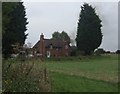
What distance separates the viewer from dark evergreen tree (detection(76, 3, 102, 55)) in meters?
72.2

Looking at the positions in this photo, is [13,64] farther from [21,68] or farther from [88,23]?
[88,23]

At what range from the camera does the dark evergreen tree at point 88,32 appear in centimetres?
7219

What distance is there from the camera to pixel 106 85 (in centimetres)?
1861

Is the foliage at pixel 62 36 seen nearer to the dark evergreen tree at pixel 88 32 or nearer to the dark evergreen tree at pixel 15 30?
the dark evergreen tree at pixel 88 32

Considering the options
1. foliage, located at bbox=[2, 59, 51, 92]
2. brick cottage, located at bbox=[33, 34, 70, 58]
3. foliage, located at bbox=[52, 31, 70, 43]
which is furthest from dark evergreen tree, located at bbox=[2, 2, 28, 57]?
foliage, located at bbox=[52, 31, 70, 43]

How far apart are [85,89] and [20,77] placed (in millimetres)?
5725

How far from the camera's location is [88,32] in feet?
240

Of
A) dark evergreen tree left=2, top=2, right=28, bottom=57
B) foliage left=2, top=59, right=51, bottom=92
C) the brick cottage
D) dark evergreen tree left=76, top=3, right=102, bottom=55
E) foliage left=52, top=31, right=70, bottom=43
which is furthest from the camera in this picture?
foliage left=52, top=31, right=70, bottom=43

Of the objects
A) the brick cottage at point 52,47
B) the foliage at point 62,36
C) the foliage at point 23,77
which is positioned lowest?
the foliage at point 23,77

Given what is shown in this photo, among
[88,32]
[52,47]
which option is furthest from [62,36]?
[88,32]

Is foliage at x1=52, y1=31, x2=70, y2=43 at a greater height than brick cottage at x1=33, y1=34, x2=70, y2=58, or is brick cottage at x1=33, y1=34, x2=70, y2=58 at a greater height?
foliage at x1=52, y1=31, x2=70, y2=43

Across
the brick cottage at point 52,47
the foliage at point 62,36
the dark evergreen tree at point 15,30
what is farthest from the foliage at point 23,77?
the foliage at point 62,36

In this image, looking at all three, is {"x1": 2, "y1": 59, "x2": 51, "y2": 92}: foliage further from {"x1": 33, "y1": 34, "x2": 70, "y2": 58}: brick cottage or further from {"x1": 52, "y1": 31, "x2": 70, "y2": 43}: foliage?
{"x1": 52, "y1": 31, "x2": 70, "y2": 43}: foliage

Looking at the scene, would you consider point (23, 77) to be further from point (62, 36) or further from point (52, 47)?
point (62, 36)
